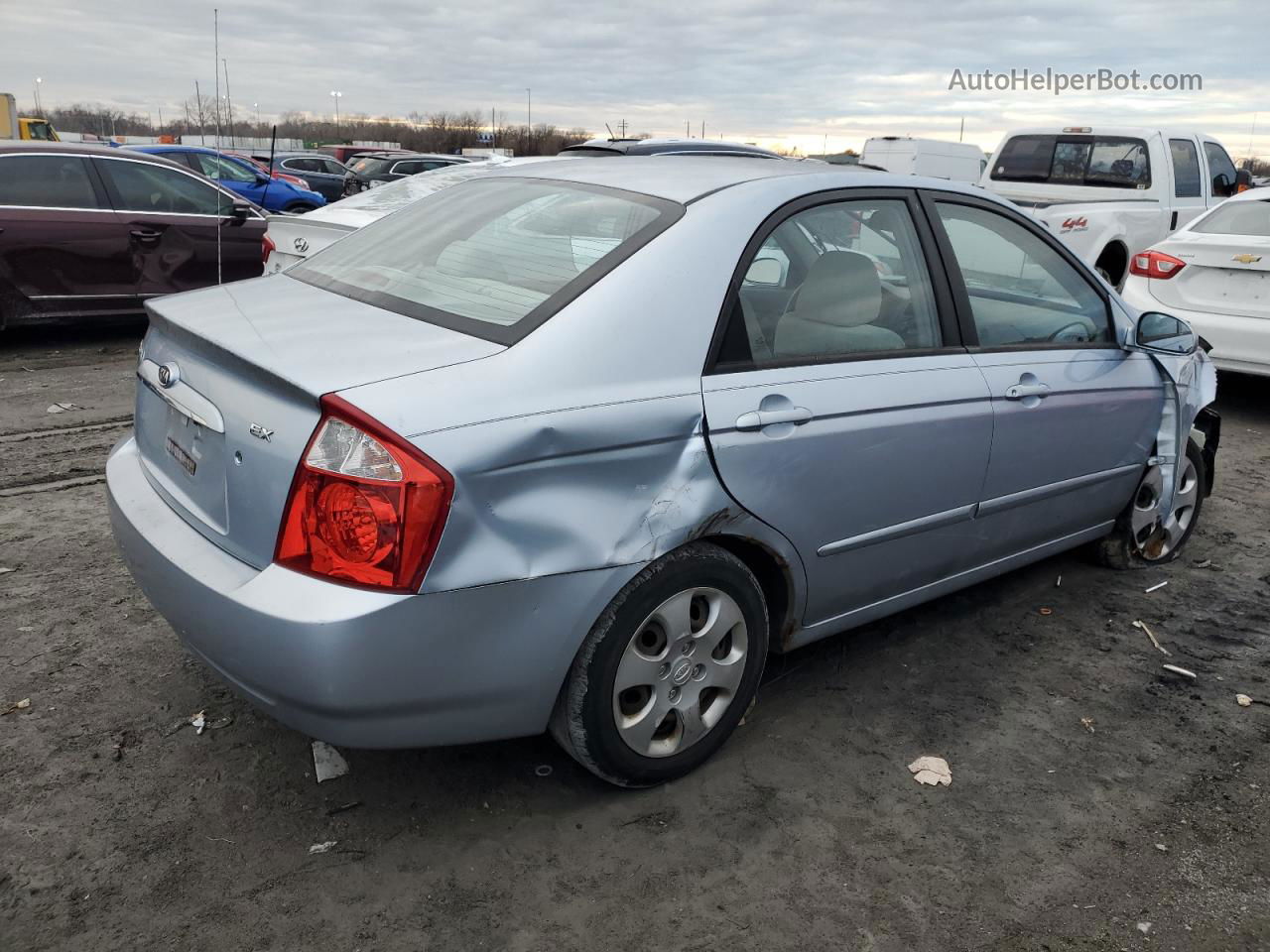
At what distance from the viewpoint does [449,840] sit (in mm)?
2645

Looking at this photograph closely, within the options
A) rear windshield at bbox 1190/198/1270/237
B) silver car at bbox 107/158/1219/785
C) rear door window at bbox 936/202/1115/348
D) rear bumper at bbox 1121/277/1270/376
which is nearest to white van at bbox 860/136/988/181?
rear windshield at bbox 1190/198/1270/237

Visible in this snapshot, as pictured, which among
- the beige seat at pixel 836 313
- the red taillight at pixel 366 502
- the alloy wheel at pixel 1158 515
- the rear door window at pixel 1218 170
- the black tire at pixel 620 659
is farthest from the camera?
the rear door window at pixel 1218 170

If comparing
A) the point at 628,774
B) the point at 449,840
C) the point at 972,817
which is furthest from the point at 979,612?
the point at 449,840

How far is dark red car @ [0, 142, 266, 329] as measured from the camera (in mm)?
7902

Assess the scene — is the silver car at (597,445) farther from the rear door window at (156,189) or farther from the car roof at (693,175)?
the rear door window at (156,189)

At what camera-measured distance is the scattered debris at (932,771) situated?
118 inches

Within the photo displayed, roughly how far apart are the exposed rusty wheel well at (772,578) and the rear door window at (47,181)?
7390mm

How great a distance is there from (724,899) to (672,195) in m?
1.89

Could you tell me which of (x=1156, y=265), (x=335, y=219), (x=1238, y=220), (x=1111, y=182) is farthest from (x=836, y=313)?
(x=1111, y=182)

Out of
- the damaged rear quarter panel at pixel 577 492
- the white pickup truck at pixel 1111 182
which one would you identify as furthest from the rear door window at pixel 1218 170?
the damaged rear quarter panel at pixel 577 492

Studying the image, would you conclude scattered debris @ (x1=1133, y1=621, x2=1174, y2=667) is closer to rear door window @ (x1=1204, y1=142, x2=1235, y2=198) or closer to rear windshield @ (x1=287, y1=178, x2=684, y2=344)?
rear windshield @ (x1=287, y1=178, x2=684, y2=344)

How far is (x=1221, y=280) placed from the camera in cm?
714

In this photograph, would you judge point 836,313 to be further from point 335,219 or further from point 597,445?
point 335,219

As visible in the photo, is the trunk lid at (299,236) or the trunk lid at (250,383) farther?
the trunk lid at (299,236)
